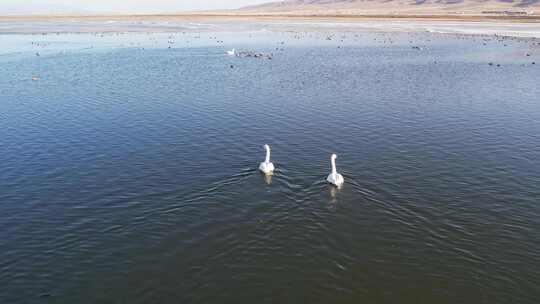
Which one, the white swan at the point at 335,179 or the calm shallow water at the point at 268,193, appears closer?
the calm shallow water at the point at 268,193

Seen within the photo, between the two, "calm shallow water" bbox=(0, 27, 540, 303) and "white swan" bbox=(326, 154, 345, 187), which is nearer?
"calm shallow water" bbox=(0, 27, 540, 303)

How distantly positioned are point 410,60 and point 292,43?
3954 centimetres

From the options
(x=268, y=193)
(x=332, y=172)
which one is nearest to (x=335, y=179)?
(x=332, y=172)

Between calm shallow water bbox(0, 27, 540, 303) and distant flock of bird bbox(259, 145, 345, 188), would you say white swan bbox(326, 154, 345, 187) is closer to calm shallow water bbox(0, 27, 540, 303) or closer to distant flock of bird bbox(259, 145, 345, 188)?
distant flock of bird bbox(259, 145, 345, 188)

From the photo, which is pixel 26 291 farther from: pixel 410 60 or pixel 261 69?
pixel 410 60

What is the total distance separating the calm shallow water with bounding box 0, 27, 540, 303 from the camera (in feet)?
63.4

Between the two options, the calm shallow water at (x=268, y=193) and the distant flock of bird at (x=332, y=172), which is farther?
the distant flock of bird at (x=332, y=172)

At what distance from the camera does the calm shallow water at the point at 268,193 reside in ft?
63.4

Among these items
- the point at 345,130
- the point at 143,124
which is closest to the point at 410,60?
the point at 345,130

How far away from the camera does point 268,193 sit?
1082 inches


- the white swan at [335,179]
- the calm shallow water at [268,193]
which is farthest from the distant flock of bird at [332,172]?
the calm shallow water at [268,193]

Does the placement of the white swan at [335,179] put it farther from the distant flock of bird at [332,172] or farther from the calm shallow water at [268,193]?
the calm shallow water at [268,193]

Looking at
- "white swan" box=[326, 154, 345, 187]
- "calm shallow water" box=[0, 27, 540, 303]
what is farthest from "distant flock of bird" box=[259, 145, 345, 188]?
"calm shallow water" box=[0, 27, 540, 303]

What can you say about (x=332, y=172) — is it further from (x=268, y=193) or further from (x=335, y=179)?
(x=268, y=193)
